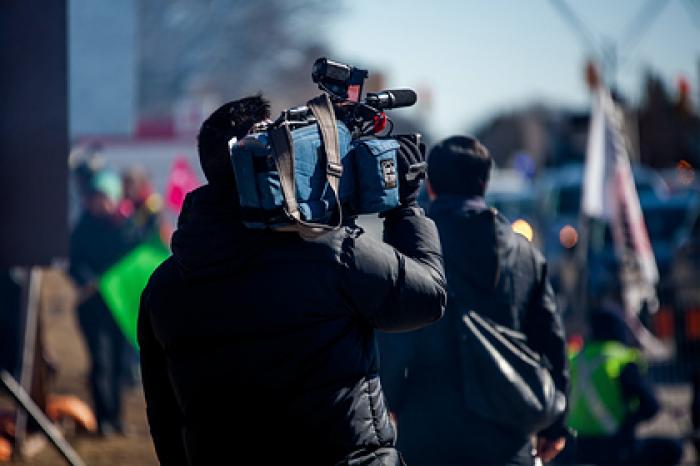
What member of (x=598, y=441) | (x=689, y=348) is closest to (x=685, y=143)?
(x=689, y=348)

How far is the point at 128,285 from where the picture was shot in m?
8.03

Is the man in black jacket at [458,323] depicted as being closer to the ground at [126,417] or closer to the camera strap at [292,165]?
the camera strap at [292,165]

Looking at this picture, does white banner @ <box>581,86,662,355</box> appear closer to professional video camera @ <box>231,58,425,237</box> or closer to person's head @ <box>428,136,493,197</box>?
person's head @ <box>428,136,493,197</box>

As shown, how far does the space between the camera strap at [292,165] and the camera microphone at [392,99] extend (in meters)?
0.25

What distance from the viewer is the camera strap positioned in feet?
9.00

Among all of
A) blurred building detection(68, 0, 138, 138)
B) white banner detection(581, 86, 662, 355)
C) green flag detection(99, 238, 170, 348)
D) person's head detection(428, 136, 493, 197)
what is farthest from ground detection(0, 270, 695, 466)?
person's head detection(428, 136, 493, 197)

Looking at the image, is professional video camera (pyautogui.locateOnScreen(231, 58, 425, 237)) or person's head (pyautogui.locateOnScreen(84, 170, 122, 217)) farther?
person's head (pyautogui.locateOnScreen(84, 170, 122, 217))

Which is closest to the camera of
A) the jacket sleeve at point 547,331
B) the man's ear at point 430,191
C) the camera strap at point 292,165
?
the camera strap at point 292,165

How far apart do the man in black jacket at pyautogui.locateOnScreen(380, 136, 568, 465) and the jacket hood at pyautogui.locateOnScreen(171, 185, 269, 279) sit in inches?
55.4

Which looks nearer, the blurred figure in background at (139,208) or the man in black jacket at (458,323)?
the man in black jacket at (458,323)

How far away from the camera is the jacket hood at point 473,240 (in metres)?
4.07

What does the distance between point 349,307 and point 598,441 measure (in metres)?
4.49

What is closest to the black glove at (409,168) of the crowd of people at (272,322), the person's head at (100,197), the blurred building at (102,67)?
the crowd of people at (272,322)

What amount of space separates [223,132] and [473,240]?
138 cm
